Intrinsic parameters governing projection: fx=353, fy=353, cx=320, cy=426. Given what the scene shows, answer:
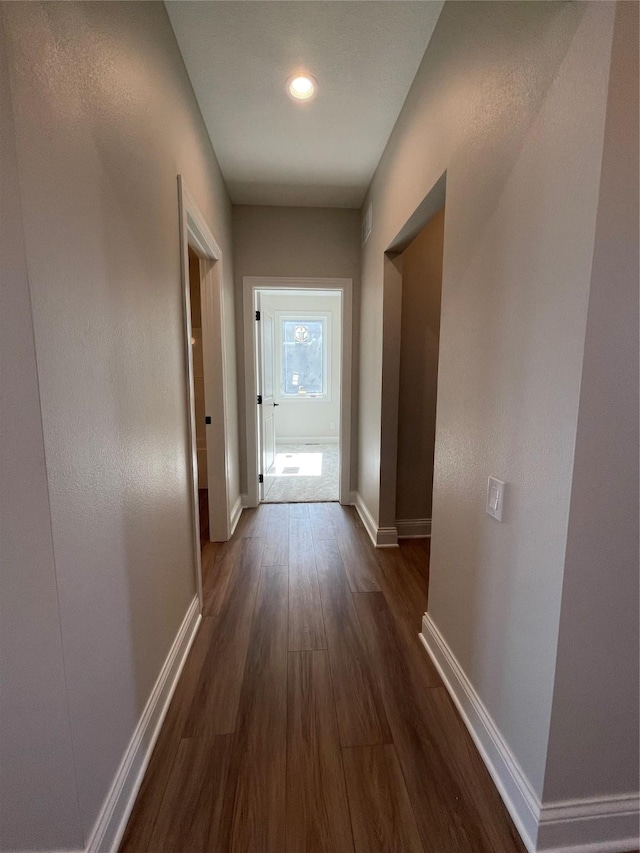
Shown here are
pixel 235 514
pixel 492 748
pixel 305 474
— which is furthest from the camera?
pixel 305 474

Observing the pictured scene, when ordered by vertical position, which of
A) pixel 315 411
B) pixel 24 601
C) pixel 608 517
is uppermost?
pixel 608 517

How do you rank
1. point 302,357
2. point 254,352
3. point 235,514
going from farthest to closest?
1. point 302,357
2. point 254,352
3. point 235,514

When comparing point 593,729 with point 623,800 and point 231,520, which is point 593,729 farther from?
point 231,520

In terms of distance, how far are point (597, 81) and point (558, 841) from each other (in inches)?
71.7

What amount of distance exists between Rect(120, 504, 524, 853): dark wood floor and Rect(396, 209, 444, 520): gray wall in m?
0.83

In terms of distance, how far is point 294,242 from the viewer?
3.06m

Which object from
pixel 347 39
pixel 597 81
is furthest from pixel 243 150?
pixel 597 81

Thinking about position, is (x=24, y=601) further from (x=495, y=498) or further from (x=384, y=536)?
(x=384, y=536)

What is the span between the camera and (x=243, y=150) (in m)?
2.30

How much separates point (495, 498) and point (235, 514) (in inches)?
93.4

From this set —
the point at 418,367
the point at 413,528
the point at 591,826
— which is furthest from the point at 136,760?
the point at 418,367

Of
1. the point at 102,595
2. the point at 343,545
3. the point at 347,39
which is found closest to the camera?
the point at 102,595

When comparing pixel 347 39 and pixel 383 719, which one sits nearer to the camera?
pixel 383 719

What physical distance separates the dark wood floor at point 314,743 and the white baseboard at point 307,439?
4.25 meters
